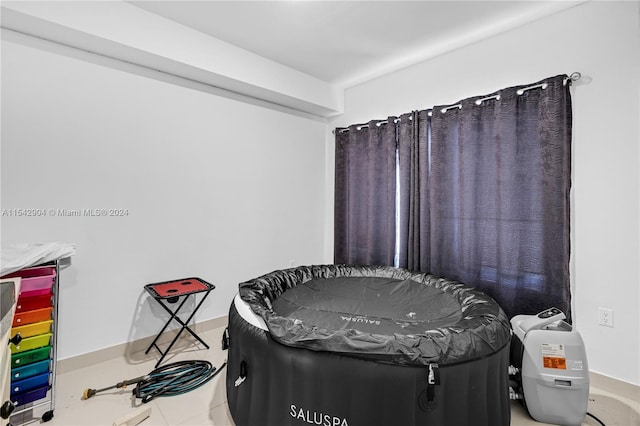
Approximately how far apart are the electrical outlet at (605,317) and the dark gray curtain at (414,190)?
1.16 m

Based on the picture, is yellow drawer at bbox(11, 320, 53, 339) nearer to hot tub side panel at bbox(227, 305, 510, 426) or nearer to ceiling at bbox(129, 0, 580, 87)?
hot tub side panel at bbox(227, 305, 510, 426)

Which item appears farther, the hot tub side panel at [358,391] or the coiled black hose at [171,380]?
the coiled black hose at [171,380]

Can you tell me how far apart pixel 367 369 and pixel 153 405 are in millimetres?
1391

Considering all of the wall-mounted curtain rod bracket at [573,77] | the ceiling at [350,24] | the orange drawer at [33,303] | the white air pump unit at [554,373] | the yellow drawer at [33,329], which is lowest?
the white air pump unit at [554,373]

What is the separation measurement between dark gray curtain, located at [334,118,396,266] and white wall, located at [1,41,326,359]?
2.22 feet

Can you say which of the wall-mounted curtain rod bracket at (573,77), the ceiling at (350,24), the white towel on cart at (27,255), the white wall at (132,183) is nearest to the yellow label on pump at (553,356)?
the wall-mounted curtain rod bracket at (573,77)

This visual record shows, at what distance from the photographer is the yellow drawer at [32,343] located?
1582 mm

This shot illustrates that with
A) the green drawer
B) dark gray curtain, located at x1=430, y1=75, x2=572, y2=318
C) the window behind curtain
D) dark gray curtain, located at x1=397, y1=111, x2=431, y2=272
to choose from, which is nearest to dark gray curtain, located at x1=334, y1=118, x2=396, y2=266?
the window behind curtain

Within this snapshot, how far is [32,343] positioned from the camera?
162 cm

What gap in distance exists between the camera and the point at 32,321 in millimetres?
1624

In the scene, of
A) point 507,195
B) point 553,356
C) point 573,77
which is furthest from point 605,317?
point 573,77

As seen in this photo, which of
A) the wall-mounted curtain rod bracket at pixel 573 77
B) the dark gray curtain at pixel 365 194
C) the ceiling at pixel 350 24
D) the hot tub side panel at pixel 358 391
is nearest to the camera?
the hot tub side panel at pixel 358 391

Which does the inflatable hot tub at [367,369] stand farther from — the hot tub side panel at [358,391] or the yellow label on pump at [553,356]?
the yellow label on pump at [553,356]

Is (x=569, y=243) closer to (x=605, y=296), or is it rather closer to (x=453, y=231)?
(x=605, y=296)
